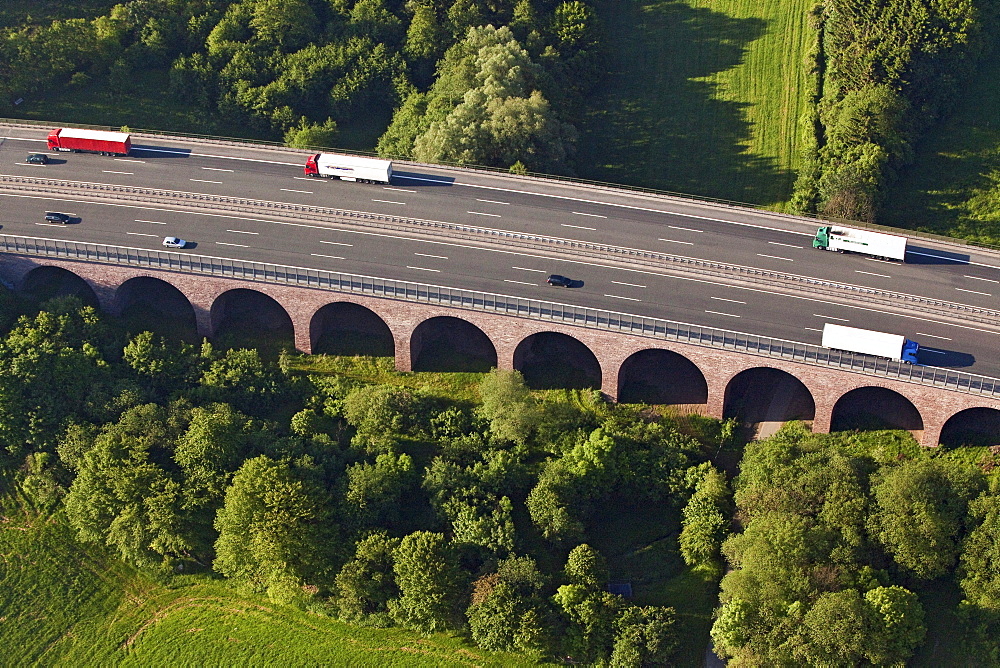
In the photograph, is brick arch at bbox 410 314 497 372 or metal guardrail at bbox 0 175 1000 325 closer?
metal guardrail at bbox 0 175 1000 325

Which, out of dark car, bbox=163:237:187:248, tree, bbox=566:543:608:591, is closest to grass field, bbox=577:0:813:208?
dark car, bbox=163:237:187:248

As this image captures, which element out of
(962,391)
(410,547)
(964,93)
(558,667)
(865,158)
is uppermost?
(964,93)

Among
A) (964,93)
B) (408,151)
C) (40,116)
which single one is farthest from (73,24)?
(964,93)

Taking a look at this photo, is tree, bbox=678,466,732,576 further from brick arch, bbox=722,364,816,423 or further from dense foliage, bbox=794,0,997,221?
dense foliage, bbox=794,0,997,221

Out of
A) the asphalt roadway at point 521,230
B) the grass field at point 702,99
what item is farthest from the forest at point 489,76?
the asphalt roadway at point 521,230

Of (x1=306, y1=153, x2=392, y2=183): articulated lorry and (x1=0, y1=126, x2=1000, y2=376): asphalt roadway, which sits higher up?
(x1=306, y1=153, x2=392, y2=183): articulated lorry

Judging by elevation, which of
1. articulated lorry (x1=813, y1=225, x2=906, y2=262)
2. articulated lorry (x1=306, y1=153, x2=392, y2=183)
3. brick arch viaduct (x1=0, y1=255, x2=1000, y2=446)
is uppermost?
articulated lorry (x1=306, y1=153, x2=392, y2=183)

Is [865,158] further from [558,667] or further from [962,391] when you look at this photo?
[558,667]
